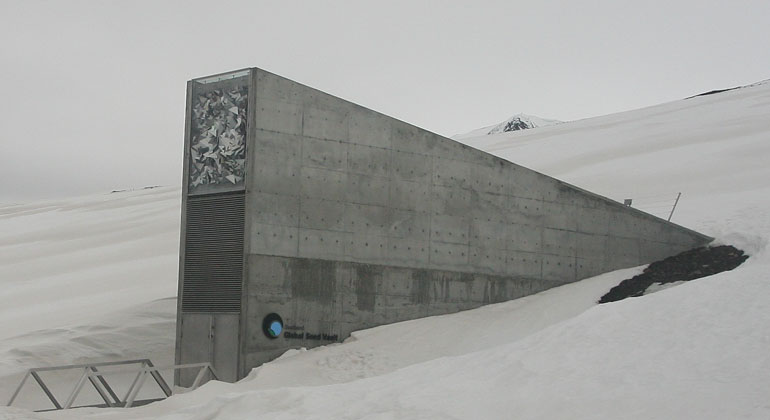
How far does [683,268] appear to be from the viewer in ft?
66.8

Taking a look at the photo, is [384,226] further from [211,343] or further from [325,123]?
[211,343]

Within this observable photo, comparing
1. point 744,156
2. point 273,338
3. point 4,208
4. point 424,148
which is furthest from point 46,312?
point 4,208

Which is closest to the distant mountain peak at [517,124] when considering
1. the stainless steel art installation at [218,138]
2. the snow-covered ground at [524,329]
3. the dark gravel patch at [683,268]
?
the snow-covered ground at [524,329]

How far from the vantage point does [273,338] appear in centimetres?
1680

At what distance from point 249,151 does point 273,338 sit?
350 cm

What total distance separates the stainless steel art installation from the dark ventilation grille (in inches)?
16.1

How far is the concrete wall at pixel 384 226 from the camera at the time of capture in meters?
17.1

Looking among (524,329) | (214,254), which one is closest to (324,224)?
(214,254)

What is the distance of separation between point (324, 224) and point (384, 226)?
137 centimetres

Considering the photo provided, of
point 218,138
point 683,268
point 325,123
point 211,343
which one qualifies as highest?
point 325,123

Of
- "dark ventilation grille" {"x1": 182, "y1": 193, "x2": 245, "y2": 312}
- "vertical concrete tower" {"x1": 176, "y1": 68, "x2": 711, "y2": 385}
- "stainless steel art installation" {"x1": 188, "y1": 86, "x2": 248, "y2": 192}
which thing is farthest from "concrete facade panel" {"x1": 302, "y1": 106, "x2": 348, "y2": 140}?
"dark ventilation grille" {"x1": 182, "y1": 193, "x2": 245, "y2": 312}

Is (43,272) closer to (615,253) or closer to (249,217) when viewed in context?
(249,217)

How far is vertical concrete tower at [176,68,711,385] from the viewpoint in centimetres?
1694

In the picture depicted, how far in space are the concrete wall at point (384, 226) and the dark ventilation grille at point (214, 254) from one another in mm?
337
